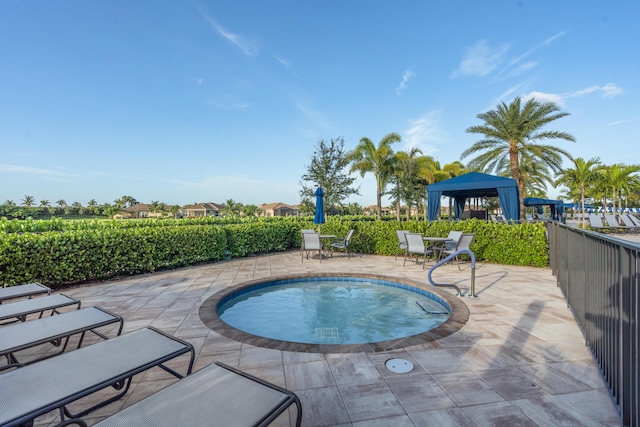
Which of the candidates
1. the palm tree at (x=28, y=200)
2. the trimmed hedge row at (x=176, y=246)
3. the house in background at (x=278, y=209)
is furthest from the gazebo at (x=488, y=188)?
the palm tree at (x=28, y=200)

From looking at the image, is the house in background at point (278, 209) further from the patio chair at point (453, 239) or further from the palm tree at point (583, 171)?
the patio chair at point (453, 239)

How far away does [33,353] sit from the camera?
2.84m

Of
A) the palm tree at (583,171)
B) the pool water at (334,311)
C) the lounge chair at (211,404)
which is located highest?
the palm tree at (583,171)

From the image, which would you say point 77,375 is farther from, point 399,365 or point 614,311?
point 614,311

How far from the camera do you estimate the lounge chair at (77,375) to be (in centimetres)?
135

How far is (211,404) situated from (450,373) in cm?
192

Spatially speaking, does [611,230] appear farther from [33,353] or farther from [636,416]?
[33,353]

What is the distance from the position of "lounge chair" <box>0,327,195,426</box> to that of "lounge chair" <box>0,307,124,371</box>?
412 millimetres

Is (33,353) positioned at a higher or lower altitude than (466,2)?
lower

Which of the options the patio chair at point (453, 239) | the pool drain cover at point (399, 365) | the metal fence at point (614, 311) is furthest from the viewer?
the patio chair at point (453, 239)

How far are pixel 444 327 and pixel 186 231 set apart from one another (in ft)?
21.3

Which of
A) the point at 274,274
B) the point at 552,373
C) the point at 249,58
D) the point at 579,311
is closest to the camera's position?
the point at 552,373

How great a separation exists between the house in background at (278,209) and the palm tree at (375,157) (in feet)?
173

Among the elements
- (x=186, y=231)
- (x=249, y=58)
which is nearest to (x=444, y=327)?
(x=186, y=231)
